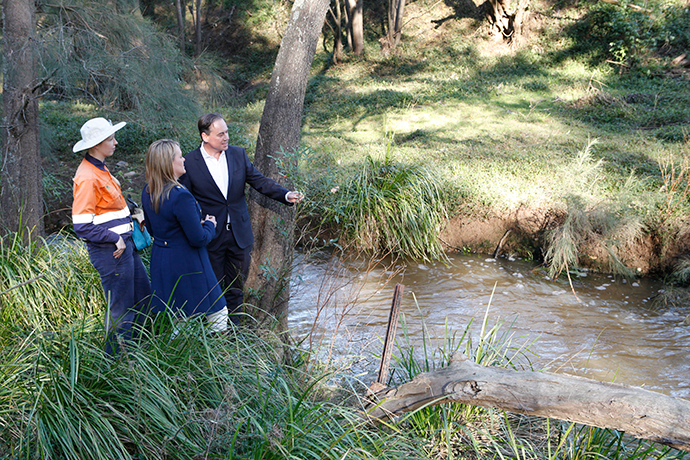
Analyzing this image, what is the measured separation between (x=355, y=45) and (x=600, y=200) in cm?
1390

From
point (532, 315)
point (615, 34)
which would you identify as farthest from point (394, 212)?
point (615, 34)

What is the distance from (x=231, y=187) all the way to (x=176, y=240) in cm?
69

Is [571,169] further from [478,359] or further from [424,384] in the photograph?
[424,384]

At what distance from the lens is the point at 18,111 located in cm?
442

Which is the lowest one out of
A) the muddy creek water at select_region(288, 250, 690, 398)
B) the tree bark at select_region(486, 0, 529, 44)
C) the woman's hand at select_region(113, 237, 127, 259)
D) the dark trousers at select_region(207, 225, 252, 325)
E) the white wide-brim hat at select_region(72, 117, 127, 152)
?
the muddy creek water at select_region(288, 250, 690, 398)

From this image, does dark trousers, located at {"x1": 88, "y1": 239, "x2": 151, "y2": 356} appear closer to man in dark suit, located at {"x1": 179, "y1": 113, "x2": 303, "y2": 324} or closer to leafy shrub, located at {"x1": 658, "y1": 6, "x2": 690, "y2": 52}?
man in dark suit, located at {"x1": 179, "y1": 113, "x2": 303, "y2": 324}

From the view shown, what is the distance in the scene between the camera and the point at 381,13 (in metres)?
20.6

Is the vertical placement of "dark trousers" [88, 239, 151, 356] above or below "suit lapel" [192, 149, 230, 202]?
below

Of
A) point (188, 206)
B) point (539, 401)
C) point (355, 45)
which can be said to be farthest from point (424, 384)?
point (355, 45)

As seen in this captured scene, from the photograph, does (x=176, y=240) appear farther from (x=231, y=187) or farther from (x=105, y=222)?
(x=231, y=187)

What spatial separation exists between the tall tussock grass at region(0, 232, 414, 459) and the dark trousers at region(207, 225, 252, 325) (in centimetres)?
91

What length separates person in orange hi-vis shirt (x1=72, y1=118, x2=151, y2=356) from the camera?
10.3 ft

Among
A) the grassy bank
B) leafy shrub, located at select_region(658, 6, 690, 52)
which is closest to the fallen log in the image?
the grassy bank

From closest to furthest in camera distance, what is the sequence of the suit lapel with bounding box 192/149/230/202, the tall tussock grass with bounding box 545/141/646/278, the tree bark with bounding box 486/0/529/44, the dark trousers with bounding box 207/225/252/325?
1. the suit lapel with bounding box 192/149/230/202
2. the dark trousers with bounding box 207/225/252/325
3. the tall tussock grass with bounding box 545/141/646/278
4. the tree bark with bounding box 486/0/529/44
